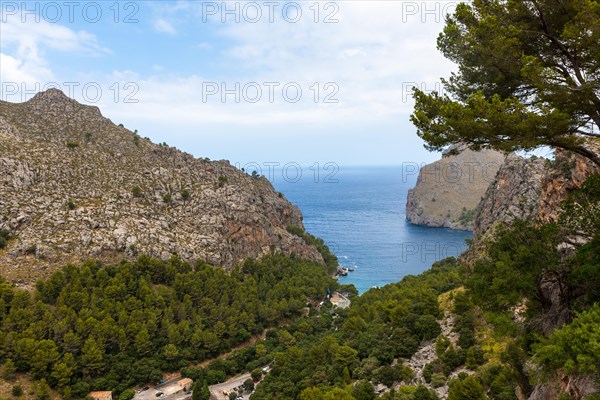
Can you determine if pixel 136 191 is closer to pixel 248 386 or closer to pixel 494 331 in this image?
pixel 248 386

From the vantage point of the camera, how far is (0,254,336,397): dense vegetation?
153ft

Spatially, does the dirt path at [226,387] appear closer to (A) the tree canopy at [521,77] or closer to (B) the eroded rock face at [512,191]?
(A) the tree canopy at [521,77]

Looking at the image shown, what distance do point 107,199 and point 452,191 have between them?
5944 inches

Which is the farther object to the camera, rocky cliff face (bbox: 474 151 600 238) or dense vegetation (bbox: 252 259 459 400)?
rocky cliff face (bbox: 474 151 600 238)

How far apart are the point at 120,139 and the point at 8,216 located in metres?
33.0

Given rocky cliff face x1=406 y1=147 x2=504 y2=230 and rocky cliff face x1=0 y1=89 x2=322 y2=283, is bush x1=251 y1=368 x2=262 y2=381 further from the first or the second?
rocky cliff face x1=406 y1=147 x2=504 y2=230

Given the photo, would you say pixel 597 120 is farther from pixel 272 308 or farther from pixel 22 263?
pixel 22 263

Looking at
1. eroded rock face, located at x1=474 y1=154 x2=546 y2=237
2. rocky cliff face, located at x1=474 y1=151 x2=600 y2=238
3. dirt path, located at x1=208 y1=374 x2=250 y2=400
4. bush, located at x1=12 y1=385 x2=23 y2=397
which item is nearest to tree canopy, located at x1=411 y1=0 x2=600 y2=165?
rocky cliff face, located at x1=474 y1=151 x2=600 y2=238

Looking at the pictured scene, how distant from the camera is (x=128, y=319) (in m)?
55.1

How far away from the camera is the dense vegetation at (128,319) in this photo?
153 ft

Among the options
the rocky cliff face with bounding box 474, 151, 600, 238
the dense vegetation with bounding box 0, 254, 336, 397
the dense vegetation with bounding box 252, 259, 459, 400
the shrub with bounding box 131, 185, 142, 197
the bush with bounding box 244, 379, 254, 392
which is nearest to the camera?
the dense vegetation with bounding box 252, 259, 459, 400

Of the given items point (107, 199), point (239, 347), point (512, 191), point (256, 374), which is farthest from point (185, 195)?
point (512, 191)

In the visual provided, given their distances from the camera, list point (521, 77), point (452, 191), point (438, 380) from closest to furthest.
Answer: point (521, 77) → point (438, 380) → point (452, 191)

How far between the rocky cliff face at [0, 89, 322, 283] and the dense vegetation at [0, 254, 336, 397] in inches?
213
